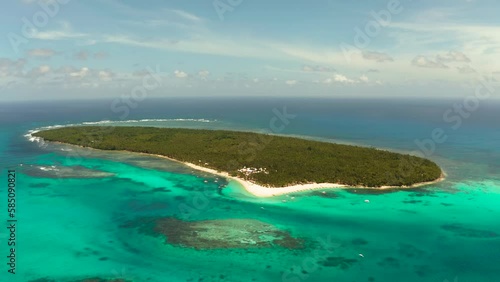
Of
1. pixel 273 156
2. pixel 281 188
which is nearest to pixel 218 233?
pixel 281 188

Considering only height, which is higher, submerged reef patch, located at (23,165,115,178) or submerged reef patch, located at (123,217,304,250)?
submerged reef patch, located at (23,165,115,178)

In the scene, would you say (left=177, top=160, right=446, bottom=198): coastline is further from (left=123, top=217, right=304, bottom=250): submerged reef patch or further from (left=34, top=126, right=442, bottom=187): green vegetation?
(left=123, top=217, right=304, bottom=250): submerged reef patch

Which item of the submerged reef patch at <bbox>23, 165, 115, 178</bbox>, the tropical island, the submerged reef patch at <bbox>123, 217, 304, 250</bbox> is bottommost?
the submerged reef patch at <bbox>123, 217, 304, 250</bbox>

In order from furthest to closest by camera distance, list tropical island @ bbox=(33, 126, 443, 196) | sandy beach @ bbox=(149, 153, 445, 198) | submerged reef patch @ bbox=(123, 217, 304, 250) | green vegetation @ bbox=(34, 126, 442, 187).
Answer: green vegetation @ bbox=(34, 126, 442, 187) → tropical island @ bbox=(33, 126, 443, 196) → sandy beach @ bbox=(149, 153, 445, 198) → submerged reef patch @ bbox=(123, 217, 304, 250)

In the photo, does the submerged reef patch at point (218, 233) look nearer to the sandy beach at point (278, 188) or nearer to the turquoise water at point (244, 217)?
the turquoise water at point (244, 217)

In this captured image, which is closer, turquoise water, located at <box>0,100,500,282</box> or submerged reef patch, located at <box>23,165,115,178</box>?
turquoise water, located at <box>0,100,500,282</box>

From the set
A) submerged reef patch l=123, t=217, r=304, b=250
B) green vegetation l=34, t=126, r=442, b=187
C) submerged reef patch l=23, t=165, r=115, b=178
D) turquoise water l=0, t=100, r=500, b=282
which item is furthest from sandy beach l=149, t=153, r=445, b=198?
submerged reef patch l=23, t=165, r=115, b=178

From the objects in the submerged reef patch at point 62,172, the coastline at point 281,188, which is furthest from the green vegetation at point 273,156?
the submerged reef patch at point 62,172

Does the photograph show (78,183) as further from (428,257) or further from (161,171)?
(428,257)
